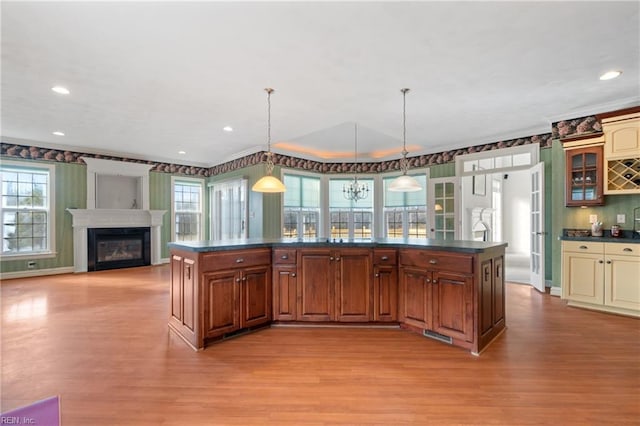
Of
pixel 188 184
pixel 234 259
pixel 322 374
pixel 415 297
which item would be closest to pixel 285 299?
pixel 234 259

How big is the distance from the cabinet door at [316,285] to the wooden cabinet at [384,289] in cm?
46

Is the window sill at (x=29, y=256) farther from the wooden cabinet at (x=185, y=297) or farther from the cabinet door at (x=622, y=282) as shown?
the cabinet door at (x=622, y=282)

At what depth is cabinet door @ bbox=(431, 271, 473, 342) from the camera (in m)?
2.74

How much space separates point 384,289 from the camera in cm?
330

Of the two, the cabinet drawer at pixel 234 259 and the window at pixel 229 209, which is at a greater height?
the window at pixel 229 209

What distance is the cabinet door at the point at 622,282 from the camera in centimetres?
360

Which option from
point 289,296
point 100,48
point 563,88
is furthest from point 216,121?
point 563,88

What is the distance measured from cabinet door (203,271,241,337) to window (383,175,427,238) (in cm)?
506

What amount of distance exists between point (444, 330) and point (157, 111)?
461 cm

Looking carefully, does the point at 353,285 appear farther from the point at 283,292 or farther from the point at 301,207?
the point at 301,207

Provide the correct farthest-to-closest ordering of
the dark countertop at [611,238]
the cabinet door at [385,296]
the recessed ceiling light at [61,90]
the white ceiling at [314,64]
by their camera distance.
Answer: the dark countertop at [611,238] < the recessed ceiling light at [61,90] < the cabinet door at [385,296] < the white ceiling at [314,64]

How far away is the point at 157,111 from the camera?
438cm

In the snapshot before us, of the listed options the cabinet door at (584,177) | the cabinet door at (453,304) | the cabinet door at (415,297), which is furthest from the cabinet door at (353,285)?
the cabinet door at (584,177)

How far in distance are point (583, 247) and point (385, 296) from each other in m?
2.85
